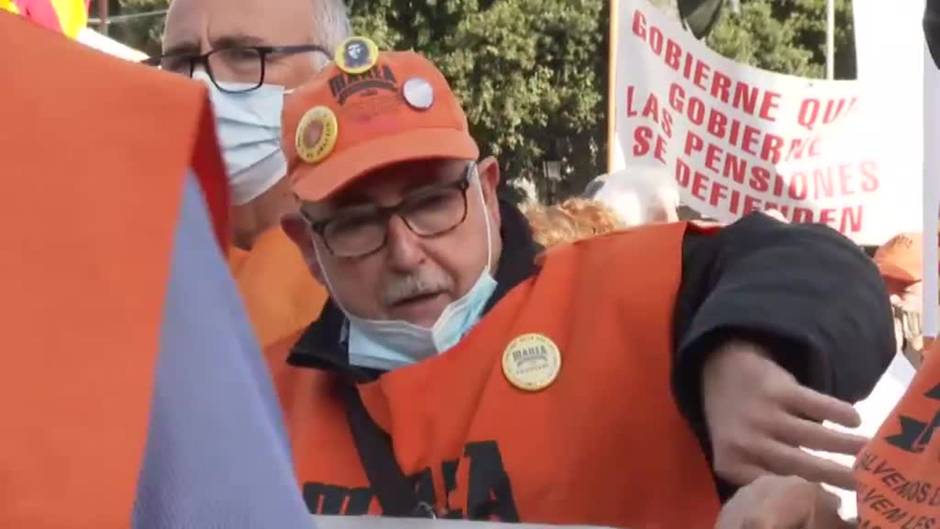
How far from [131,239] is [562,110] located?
21.5m

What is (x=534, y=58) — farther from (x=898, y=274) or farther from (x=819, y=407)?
(x=819, y=407)

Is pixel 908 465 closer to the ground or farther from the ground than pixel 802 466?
farther from the ground

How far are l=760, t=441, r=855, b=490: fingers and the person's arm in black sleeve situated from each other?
0.15 metres

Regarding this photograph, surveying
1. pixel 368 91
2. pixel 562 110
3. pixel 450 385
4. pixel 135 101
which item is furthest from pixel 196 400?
pixel 562 110

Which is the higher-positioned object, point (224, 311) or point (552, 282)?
point (224, 311)

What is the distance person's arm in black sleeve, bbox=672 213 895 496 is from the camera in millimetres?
1294

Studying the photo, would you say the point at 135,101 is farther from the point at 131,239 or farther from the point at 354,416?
the point at 354,416

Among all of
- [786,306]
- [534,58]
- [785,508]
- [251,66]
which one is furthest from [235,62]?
[534,58]

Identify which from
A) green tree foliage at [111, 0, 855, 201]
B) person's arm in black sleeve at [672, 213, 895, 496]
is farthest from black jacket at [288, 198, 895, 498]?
green tree foliage at [111, 0, 855, 201]

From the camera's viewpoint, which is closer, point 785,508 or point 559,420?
point 785,508

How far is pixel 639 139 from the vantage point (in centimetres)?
585

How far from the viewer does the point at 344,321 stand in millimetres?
1782

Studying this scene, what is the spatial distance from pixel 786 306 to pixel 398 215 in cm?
53

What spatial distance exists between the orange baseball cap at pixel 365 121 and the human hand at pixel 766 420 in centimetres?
53
